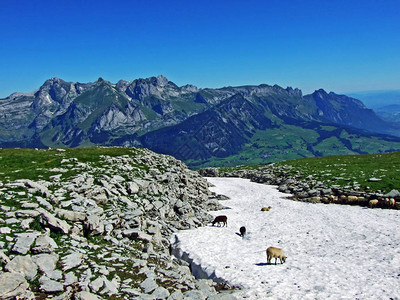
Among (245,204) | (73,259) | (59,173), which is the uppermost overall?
(59,173)

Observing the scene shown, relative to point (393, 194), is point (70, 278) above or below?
above

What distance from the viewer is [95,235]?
24906 millimetres

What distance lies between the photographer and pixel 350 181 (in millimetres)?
51844

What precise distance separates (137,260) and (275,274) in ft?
37.4

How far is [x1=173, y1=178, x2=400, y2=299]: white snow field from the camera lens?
19.8 metres

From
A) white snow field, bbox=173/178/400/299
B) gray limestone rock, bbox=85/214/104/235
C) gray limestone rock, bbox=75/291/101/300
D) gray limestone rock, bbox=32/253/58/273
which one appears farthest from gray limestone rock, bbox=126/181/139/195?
gray limestone rock, bbox=75/291/101/300

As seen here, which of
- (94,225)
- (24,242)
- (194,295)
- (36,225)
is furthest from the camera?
(94,225)

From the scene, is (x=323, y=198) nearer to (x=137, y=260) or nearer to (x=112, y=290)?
(x=137, y=260)

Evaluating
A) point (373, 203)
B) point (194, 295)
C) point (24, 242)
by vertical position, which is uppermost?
point (24, 242)

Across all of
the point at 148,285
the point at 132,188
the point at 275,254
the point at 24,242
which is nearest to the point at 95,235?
the point at 24,242

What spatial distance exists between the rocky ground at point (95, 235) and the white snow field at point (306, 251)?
8.86 feet

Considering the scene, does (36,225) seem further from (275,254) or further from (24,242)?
(275,254)

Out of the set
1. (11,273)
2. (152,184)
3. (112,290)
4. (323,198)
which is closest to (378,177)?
(323,198)

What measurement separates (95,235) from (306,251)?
20.6 metres
